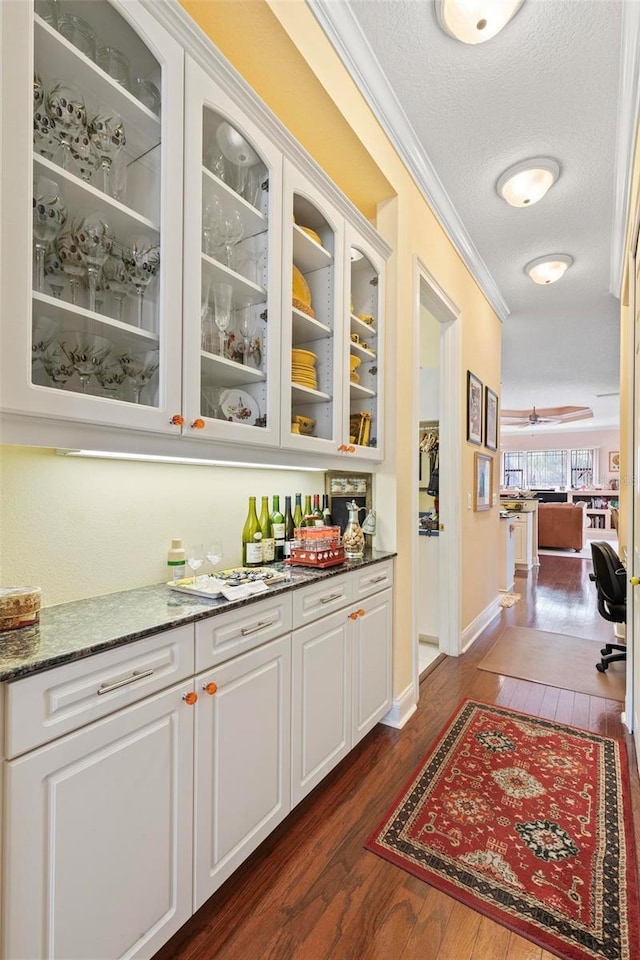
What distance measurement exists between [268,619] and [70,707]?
0.65m

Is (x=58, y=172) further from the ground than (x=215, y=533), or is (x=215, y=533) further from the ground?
(x=58, y=172)

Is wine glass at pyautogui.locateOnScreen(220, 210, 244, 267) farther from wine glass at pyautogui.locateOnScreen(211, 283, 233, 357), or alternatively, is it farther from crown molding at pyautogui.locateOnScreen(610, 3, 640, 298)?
crown molding at pyautogui.locateOnScreen(610, 3, 640, 298)

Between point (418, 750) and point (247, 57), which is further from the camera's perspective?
point (418, 750)

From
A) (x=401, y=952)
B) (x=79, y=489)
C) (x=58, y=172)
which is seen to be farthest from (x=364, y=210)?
(x=401, y=952)

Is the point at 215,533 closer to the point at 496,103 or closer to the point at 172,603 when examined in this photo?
the point at 172,603

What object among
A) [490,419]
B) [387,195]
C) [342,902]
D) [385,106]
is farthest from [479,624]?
[385,106]

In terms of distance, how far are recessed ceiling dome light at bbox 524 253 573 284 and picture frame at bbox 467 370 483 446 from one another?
95 centimetres

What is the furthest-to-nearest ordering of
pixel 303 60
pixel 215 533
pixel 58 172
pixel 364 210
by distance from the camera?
pixel 364 210
pixel 215 533
pixel 303 60
pixel 58 172

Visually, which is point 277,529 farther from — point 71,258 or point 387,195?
point 387,195

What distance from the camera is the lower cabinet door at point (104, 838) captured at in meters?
0.85

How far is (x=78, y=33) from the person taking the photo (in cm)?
114

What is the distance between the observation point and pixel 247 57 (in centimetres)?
163

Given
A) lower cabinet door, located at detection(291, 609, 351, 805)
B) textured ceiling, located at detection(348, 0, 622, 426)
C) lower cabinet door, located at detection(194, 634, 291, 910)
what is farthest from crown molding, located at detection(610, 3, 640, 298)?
lower cabinet door, located at detection(194, 634, 291, 910)

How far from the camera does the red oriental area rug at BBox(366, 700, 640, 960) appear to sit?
133 cm
